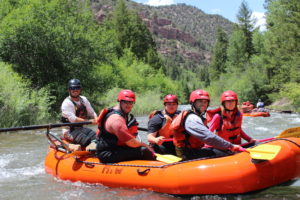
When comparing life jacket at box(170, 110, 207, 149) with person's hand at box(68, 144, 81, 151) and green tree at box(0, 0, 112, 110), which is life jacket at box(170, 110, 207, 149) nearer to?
person's hand at box(68, 144, 81, 151)

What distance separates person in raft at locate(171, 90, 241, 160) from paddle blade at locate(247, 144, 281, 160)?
0.95ft

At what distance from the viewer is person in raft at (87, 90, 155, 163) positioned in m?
5.33

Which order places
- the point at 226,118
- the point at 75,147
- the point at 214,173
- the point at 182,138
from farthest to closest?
the point at 75,147 < the point at 226,118 < the point at 182,138 < the point at 214,173

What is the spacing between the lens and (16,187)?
629 cm

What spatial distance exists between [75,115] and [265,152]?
4.12 m

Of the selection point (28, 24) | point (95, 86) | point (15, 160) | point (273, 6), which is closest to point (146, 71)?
point (273, 6)

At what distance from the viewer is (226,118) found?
18.9ft

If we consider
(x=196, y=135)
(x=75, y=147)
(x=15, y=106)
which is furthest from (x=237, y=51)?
(x=196, y=135)

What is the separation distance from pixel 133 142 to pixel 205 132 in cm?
123

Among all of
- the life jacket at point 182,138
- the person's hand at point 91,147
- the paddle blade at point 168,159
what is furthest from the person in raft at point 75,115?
the life jacket at point 182,138

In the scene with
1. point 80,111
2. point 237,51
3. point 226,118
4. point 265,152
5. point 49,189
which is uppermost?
point 237,51

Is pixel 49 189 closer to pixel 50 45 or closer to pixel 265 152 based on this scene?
pixel 265 152

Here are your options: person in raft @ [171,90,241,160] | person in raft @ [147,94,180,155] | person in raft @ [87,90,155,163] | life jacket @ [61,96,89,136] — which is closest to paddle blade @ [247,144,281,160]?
person in raft @ [171,90,241,160]

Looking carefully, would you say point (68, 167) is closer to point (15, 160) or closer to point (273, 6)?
point (15, 160)
